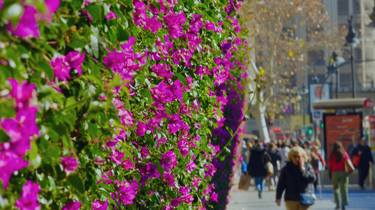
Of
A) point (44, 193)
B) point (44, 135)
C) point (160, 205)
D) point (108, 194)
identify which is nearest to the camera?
point (44, 135)

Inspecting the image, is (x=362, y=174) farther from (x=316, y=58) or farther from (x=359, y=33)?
(x=316, y=58)

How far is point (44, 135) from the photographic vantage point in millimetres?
3438

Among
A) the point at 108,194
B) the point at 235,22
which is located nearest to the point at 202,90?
the point at 235,22

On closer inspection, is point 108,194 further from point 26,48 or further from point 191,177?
point 191,177

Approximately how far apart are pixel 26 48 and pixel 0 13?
42 cm

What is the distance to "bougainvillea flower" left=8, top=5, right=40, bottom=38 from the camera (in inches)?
109

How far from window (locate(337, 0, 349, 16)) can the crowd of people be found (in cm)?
6702

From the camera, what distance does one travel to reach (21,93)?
2943 millimetres

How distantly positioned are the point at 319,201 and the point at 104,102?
26136 millimetres

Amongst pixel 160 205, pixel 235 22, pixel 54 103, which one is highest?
pixel 235 22

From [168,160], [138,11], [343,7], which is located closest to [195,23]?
[168,160]

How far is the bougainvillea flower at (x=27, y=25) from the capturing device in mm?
2777

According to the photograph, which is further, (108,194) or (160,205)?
(160,205)

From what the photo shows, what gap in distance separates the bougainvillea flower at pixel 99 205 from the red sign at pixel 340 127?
2912 cm
